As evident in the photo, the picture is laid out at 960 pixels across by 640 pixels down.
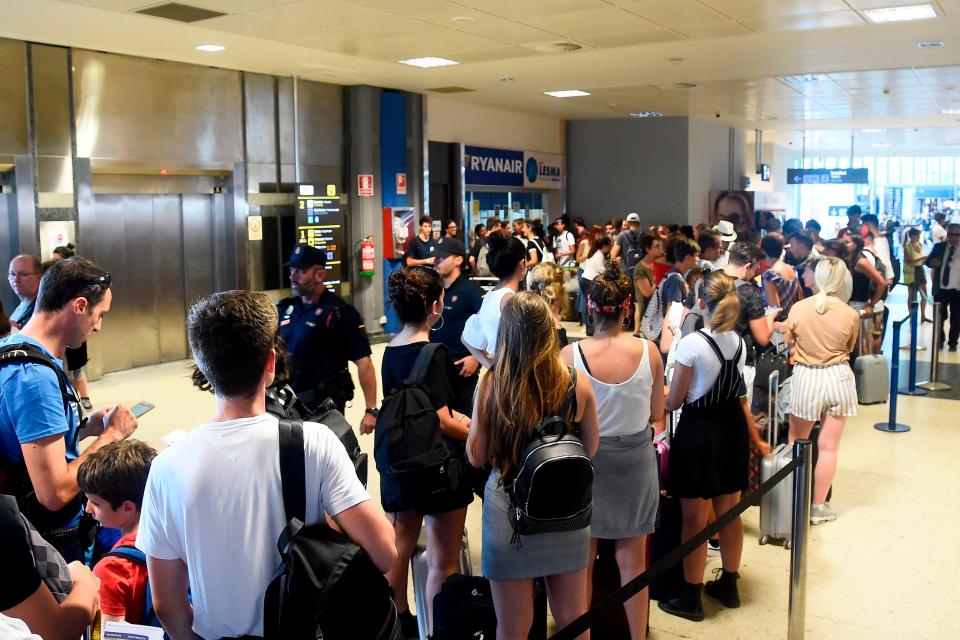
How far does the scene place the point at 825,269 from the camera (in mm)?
5066

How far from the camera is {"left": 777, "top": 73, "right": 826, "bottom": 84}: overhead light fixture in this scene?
11.9 metres

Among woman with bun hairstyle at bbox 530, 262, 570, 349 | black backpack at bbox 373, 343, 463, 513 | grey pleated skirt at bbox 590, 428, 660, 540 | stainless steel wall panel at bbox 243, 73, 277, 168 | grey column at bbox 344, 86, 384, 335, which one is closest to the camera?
black backpack at bbox 373, 343, 463, 513

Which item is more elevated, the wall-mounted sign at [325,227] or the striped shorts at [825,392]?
the wall-mounted sign at [325,227]

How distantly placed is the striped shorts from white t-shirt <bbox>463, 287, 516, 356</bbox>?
194cm

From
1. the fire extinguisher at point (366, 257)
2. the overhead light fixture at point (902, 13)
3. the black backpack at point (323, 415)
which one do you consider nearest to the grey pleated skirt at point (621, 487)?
the black backpack at point (323, 415)

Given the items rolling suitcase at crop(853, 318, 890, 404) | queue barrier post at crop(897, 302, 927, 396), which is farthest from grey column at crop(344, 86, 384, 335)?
rolling suitcase at crop(853, 318, 890, 404)

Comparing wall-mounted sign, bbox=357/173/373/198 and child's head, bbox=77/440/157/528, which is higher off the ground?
wall-mounted sign, bbox=357/173/373/198

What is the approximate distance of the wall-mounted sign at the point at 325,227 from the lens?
11.5m

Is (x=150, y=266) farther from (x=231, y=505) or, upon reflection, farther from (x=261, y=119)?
(x=231, y=505)

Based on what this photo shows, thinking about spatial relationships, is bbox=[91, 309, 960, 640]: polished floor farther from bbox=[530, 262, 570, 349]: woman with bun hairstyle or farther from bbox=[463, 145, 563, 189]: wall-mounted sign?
bbox=[463, 145, 563, 189]: wall-mounted sign

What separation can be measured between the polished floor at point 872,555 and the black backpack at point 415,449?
132 cm

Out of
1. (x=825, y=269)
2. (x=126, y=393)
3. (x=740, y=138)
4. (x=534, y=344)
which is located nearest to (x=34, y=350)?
(x=534, y=344)

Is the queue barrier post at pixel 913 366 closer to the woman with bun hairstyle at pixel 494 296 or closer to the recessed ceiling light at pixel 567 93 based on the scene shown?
the woman with bun hairstyle at pixel 494 296

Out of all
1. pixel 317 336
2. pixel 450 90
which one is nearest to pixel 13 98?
pixel 317 336
